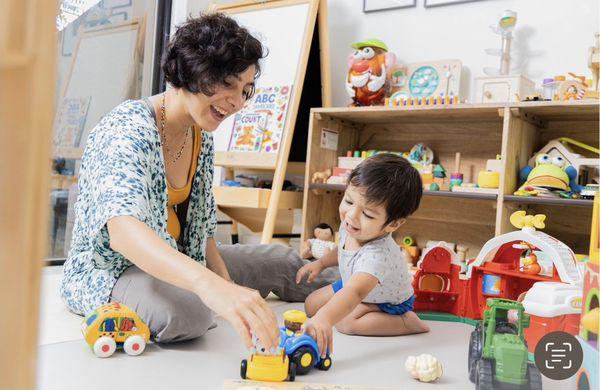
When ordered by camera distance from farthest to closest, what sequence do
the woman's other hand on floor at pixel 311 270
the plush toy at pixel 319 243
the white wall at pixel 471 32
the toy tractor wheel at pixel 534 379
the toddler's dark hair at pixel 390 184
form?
the plush toy at pixel 319 243
the white wall at pixel 471 32
the woman's other hand on floor at pixel 311 270
the toddler's dark hair at pixel 390 184
the toy tractor wheel at pixel 534 379

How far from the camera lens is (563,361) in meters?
0.79

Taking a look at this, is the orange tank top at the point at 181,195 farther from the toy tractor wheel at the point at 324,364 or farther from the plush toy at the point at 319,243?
the plush toy at the point at 319,243

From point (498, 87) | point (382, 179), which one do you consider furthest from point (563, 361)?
point (498, 87)

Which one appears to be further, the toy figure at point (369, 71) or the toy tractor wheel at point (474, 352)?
the toy figure at point (369, 71)

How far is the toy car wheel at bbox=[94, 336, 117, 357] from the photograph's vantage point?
1.06 m

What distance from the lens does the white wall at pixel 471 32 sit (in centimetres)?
213

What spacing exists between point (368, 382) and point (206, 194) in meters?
0.68

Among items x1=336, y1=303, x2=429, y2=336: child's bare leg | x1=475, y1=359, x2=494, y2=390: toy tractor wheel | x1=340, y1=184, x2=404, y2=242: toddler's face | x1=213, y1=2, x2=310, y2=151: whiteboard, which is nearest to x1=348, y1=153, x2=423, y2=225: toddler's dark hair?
x1=340, y1=184, x2=404, y2=242: toddler's face

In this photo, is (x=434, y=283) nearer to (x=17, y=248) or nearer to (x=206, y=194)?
(x=206, y=194)

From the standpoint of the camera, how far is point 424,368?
1.01 meters

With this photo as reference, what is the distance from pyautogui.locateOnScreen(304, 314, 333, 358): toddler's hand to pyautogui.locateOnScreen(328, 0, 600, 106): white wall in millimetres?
1588

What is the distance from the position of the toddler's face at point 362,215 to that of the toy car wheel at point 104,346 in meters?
0.57

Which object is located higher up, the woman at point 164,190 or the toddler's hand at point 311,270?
the woman at point 164,190

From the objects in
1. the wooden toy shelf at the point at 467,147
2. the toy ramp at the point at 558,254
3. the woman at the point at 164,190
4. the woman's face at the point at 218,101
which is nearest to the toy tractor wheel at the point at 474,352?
the toy ramp at the point at 558,254
